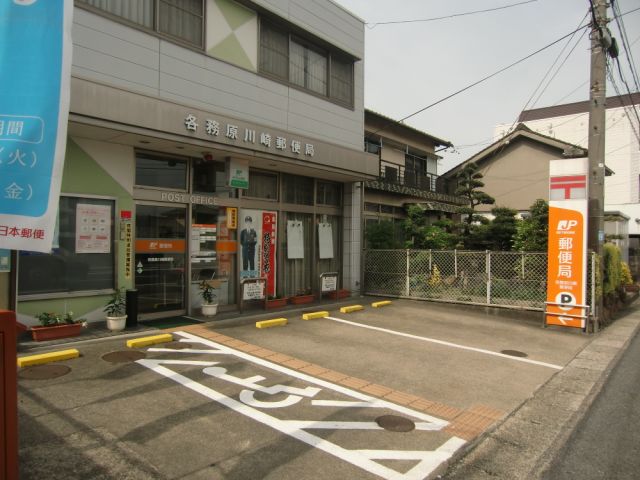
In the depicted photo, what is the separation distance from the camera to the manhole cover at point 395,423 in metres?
4.30

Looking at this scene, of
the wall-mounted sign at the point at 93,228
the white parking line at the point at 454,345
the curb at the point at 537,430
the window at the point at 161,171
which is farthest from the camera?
the window at the point at 161,171

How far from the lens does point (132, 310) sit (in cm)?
801

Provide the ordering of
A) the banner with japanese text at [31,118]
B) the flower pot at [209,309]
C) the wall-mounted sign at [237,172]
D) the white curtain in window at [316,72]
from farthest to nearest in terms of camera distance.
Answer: the white curtain in window at [316,72]
the wall-mounted sign at [237,172]
the flower pot at [209,309]
the banner with japanese text at [31,118]

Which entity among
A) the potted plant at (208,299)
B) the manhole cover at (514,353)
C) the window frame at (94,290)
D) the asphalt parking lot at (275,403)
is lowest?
the manhole cover at (514,353)

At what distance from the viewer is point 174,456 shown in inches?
139

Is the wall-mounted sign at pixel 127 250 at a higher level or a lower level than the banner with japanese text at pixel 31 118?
lower

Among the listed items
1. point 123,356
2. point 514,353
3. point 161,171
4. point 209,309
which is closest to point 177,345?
point 123,356

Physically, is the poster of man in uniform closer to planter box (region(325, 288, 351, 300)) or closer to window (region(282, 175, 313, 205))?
window (region(282, 175, 313, 205))

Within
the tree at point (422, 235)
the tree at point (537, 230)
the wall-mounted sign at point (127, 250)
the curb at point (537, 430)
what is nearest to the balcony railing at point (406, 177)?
the tree at point (422, 235)

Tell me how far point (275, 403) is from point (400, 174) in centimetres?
1686

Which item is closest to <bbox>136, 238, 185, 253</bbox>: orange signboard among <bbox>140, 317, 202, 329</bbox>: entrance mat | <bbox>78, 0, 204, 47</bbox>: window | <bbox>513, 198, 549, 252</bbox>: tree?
<bbox>140, 317, 202, 329</bbox>: entrance mat

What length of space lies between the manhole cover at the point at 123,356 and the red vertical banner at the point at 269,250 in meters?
4.71

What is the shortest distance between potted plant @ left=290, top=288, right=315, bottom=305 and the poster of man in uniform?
62 cm

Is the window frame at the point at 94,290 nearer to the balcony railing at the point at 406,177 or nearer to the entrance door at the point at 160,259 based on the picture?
the entrance door at the point at 160,259
